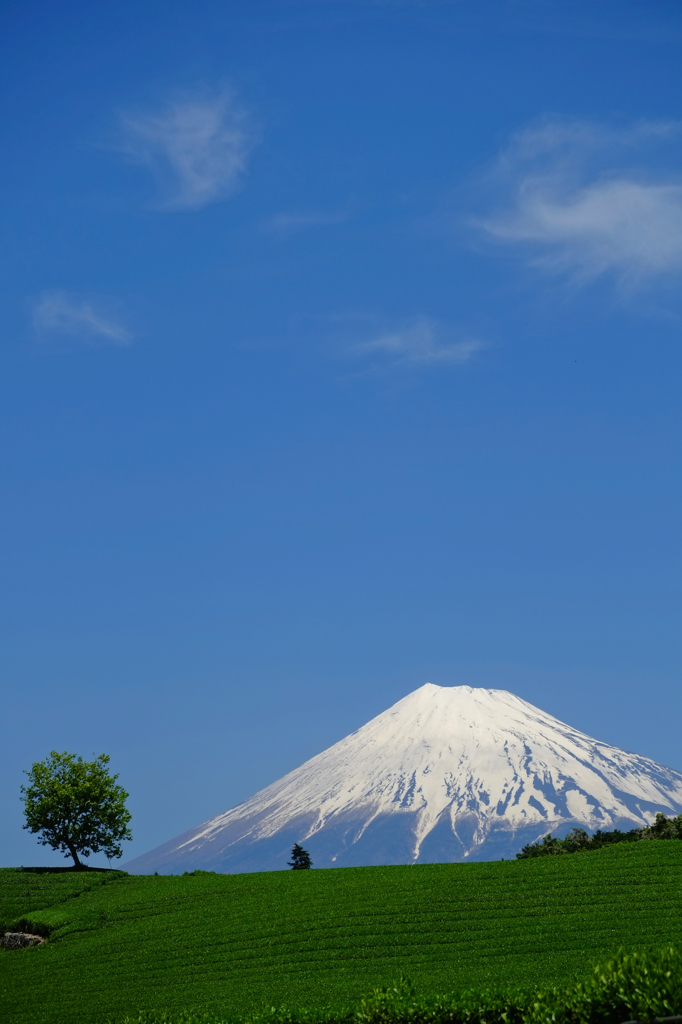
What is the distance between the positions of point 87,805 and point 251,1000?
34.7 m

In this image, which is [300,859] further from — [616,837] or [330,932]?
[330,932]

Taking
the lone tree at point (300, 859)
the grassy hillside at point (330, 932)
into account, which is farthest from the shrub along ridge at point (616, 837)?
the lone tree at point (300, 859)

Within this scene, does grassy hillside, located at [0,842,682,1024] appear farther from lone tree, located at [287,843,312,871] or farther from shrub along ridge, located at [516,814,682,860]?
lone tree, located at [287,843,312,871]

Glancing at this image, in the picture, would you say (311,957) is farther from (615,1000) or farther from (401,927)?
(615,1000)

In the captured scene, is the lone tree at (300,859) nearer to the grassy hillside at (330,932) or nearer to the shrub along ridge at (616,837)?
the shrub along ridge at (616,837)

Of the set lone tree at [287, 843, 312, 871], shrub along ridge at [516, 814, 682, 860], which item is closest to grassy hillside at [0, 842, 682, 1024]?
shrub along ridge at [516, 814, 682, 860]

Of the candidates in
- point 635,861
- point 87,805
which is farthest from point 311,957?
point 87,805

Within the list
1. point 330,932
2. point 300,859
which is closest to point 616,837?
point 300,859

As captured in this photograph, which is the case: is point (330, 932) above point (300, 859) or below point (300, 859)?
below

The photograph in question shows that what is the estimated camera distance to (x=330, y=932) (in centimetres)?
2833

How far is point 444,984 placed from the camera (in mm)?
21328

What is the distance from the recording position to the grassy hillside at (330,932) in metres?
23.5

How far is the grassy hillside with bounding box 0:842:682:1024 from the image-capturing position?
23531mm

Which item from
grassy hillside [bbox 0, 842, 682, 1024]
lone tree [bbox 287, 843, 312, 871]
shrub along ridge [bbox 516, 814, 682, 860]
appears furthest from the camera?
lone tree [bbox 287, 843, 312, 871]
